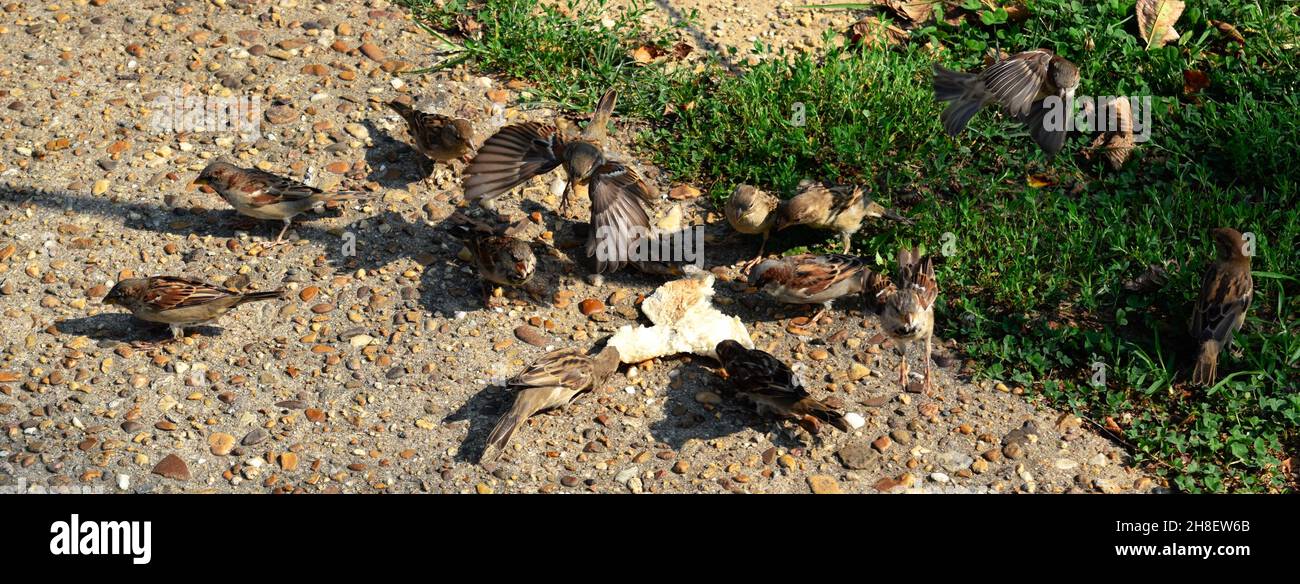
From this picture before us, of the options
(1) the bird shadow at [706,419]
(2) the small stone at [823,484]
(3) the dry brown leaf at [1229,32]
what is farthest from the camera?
(3) the dry brown leaf at [1229,32]

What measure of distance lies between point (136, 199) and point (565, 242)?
2797 mm

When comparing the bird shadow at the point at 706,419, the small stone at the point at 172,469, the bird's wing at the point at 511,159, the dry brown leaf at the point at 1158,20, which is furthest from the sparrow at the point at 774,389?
the dry brown leaf at the point at 1158,20

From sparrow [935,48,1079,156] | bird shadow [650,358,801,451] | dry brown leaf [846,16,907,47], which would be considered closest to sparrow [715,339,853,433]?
bird shadow [650,358,801,451]

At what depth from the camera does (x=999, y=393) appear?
690 centimetres

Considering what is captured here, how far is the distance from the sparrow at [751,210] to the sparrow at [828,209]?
79mm

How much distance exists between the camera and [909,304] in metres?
6.70

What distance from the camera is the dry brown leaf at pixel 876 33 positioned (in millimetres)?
9570

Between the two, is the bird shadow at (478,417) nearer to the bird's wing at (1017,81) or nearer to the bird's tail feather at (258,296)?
the bird's tail feather at (258,296)

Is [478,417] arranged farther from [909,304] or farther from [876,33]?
[876,33]

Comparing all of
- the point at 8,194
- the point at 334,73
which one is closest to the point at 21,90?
the point at 8,194

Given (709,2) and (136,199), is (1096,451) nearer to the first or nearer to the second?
(709,2)

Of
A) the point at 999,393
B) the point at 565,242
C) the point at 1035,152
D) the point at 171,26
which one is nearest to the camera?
the point at 999,393

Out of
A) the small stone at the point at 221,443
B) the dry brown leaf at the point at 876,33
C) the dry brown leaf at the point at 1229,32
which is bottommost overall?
the small stone at the point at 221,443

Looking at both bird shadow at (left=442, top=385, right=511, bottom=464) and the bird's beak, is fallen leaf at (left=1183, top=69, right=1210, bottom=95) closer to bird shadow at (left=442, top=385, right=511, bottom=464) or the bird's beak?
the bird's beak
